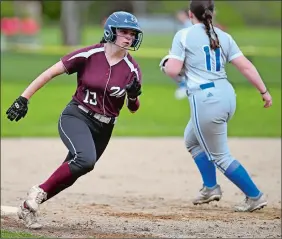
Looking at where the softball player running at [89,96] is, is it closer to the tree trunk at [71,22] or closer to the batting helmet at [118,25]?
the batting helmet at [118,25]

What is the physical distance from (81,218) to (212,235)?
1301mm

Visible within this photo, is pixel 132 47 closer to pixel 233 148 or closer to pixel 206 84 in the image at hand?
pixel 206 84

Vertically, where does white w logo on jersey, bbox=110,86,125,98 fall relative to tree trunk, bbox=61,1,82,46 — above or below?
above

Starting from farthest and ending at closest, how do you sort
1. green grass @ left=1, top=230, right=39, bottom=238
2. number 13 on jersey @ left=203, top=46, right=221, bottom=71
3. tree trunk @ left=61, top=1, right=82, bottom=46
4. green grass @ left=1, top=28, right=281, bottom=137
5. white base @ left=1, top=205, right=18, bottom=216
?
1. tree trunk @ left=61, top=1, right=82, bottom=46
2. green grass @ left=1, top=28, right=281, bottom=137
3. white base @ left=1, top=205, right=18, bottom=216
4. number 13 on jersey @ left=203, top=46, right=221, bottom=71
5. green grass @ left=1, top=230, right=39, bottom=238

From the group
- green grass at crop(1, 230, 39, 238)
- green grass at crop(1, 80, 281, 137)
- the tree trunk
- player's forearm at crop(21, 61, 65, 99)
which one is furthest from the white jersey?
the tree trunk

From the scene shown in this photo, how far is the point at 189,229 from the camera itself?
23.0 ft

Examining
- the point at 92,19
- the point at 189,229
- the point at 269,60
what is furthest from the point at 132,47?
the point at 92,19

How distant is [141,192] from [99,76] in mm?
2896

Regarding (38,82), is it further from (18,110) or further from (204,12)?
(204,12)

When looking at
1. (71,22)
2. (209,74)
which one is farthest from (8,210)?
(71,22)

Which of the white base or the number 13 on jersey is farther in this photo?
the white base

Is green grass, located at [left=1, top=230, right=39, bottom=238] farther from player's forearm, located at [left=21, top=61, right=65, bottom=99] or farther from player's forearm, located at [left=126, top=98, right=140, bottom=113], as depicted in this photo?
player's forearm, located at [left=126, top=98, right=140, bottom=113]

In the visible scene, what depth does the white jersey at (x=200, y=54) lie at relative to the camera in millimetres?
7621

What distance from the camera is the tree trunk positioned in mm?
28453
